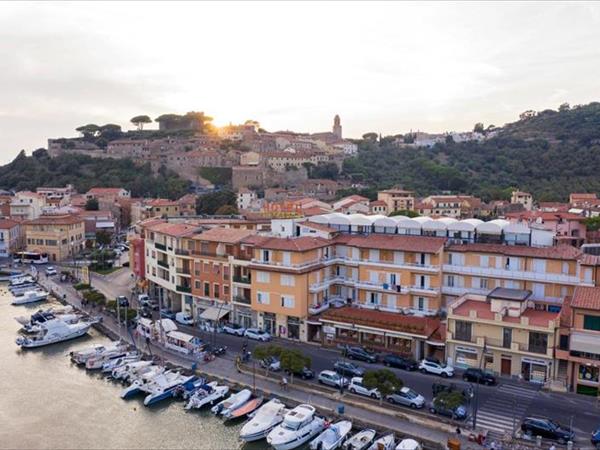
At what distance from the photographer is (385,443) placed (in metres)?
19.9

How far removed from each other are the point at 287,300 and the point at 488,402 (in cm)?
Answer: 1223

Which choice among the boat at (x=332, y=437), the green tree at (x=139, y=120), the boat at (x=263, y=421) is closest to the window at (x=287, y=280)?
the boat at (x=263, y=421)

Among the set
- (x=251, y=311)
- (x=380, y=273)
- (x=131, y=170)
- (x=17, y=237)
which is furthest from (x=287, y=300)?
(x=131, y=170)

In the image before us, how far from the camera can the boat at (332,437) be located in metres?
20.6

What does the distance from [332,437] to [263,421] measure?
3.02 meters

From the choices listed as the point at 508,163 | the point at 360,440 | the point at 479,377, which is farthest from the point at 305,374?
the point at 508,163

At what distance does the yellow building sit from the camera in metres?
59.4

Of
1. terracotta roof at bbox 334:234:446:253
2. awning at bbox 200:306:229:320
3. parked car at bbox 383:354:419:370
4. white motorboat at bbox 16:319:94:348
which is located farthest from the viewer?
white motorboat at bbox 16:319:94:348

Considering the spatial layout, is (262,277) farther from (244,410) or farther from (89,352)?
(89,352)

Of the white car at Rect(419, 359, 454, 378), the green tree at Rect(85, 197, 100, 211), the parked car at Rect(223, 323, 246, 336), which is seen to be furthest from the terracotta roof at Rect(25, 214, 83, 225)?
the white car at Rect(419, 359, 454, 378)

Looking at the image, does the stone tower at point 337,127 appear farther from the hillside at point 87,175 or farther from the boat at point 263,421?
the boat at point 263,421

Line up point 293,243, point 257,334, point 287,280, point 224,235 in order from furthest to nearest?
point 224,235 < point 257,334 < point 293,243 < point 287,280

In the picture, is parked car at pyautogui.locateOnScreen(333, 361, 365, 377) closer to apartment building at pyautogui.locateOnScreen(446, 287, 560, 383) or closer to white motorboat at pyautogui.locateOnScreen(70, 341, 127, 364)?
apartment building at pyautogui.locateOnScreen(446, 287, 560, 383)

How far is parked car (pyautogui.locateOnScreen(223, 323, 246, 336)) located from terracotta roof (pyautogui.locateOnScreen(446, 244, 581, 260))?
13.0m
